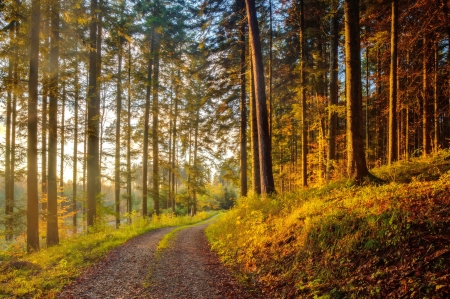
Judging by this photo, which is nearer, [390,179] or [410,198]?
[410,198]

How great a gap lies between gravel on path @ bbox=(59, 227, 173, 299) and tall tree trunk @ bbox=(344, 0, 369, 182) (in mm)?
6705

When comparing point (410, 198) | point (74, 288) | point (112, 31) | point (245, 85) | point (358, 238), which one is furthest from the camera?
point (245, 85)

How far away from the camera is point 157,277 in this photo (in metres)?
6.18

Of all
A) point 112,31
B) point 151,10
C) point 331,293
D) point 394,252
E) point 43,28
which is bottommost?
point 331,293

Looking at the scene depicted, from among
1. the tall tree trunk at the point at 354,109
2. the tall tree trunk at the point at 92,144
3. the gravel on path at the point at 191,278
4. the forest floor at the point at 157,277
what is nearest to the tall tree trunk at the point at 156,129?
the tall tree trunk at the point at 92,144

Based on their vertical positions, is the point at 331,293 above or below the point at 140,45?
below

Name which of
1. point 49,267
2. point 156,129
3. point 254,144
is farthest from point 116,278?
point 156,129

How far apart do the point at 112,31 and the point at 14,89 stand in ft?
20.4

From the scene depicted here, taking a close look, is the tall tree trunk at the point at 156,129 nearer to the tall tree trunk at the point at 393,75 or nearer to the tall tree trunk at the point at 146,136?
the tall tree trunk at the point at 146,136

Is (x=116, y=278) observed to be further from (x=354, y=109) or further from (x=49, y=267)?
(x=354, y=109)

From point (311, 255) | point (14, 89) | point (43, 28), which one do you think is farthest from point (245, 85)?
point (311, 255)

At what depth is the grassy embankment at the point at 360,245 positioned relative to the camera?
3.53 meters

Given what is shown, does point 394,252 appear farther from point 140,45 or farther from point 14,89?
point 140,45

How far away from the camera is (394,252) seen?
13.0 feet
